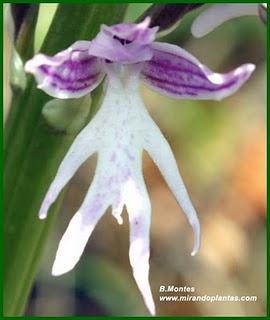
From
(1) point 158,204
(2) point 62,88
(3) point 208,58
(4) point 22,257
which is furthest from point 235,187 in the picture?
(2) point 62,88

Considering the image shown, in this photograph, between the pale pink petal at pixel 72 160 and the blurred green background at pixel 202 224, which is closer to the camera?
the pale pink petal at pixel 72 160

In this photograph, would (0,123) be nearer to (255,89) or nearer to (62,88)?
(62,88)

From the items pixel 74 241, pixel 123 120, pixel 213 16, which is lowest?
pixel 74 241

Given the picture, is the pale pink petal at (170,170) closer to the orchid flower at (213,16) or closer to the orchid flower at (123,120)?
the orchid flower at (123,120)

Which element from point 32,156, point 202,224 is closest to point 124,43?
point 32,156

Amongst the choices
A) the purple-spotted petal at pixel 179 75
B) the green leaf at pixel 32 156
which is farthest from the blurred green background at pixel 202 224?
the purple-spotted petal at pixel 179 75

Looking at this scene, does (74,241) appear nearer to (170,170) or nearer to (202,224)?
(170,170)

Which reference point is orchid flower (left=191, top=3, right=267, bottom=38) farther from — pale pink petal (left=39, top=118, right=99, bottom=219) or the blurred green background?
the blurred green background

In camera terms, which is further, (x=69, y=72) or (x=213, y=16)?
(x=213, y=16)

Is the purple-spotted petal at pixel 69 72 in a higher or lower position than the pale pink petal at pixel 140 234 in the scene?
higher
